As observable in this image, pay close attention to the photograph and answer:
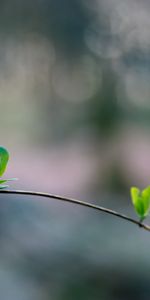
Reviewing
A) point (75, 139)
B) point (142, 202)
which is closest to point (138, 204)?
point (142, 202)

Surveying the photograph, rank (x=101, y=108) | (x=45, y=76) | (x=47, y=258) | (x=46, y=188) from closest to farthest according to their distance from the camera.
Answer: (x=47, y=258) < (x=45, y=76) < (x=101, y=108) < (x=46, y=188)

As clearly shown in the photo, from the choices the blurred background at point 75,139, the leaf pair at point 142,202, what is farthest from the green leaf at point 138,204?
the blurred background at point 75,139

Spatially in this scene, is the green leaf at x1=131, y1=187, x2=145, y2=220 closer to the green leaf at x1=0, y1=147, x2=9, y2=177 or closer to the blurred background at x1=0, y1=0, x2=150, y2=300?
the green leaf at x1=0, y1=147, x2=9, y2=177

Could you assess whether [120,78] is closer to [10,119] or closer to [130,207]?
[130,207]

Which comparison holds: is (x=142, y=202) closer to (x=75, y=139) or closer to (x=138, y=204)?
(x=138, y=204)

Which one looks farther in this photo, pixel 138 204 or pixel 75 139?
pixel 75 139

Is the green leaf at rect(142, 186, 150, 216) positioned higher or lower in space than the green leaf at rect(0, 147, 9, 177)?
higher

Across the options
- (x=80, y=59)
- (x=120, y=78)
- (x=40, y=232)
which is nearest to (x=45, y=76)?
(x=80, y=59)

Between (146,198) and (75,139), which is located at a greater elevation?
(75,139)

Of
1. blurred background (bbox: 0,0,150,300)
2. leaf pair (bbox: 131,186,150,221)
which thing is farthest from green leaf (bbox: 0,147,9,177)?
blurred background (bbox: 0,0,150,300)
